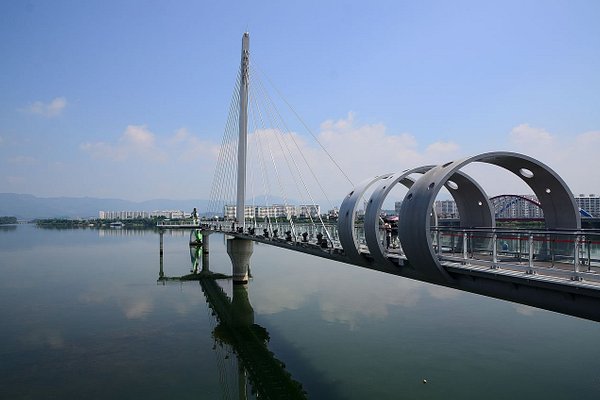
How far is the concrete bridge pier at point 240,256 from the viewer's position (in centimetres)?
3166

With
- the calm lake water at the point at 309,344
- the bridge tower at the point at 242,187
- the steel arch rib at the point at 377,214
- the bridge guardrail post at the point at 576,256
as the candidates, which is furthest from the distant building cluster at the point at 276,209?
the bridge guardrail post at the point at 576,256

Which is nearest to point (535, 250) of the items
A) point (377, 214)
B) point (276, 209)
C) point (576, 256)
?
point (576, 256)

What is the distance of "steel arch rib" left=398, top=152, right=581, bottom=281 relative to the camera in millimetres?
8867

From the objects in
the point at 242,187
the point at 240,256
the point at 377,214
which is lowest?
the point at 240,256

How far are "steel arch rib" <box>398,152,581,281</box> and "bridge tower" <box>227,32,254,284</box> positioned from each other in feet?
72.2

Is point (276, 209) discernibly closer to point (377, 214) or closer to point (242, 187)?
point (242, 187)

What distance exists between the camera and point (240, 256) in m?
31.8

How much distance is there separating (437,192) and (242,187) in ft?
80.2

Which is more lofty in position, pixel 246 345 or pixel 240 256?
pixel 240 256

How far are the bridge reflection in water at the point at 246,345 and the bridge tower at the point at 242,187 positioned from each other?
4.55 ft

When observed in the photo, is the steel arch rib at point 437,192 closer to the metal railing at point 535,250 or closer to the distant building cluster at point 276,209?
the metal railing at point 535,250

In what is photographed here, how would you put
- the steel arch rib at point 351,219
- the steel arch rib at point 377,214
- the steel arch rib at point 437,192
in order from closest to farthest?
the steel arch rib at point 437,192 → the steel arch rib at point 377,214 → the steel arch rib at point 351,219

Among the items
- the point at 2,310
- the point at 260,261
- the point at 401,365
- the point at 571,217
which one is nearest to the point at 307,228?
the point at 401,365

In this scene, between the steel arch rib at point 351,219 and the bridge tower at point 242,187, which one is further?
the bridge tower at point 242,187
